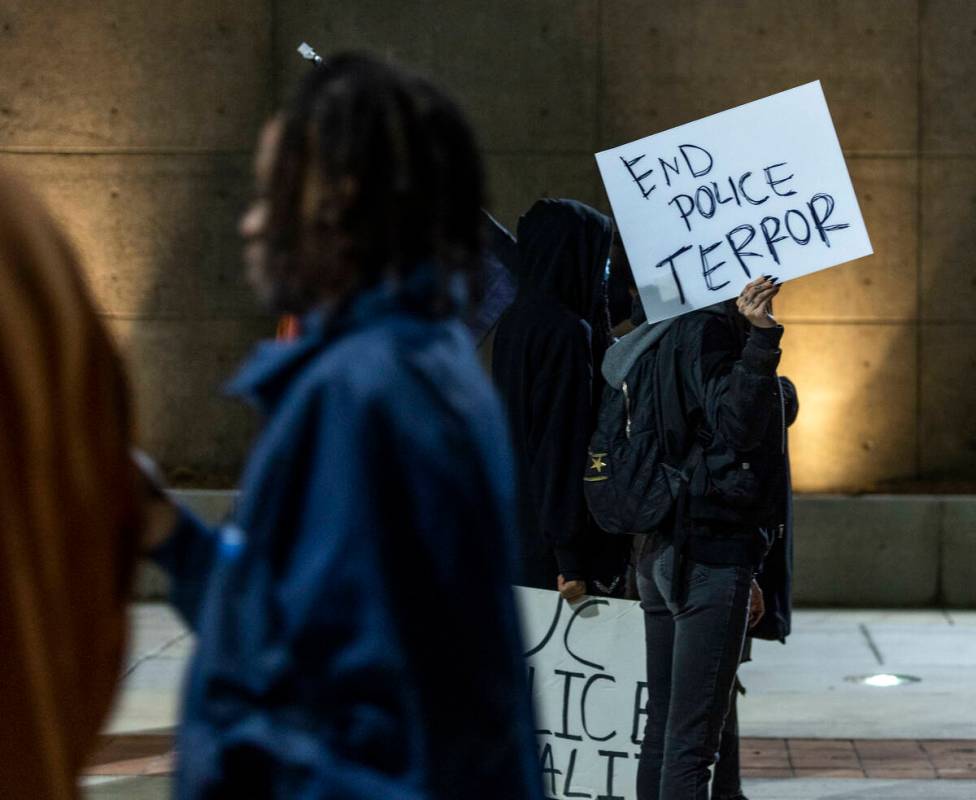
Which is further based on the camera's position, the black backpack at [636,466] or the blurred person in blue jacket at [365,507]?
the black backpack at [636,466]

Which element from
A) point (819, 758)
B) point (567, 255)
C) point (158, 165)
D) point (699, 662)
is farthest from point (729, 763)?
point (158, 165)

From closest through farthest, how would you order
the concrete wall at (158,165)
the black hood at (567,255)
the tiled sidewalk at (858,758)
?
1. the black hood at (567,255)
2. the tiled sidewalk at (858,758)
3. the concrete wall at (158,165)

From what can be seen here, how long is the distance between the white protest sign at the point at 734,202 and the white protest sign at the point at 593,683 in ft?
3.00

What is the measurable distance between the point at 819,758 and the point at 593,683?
5.12 feet

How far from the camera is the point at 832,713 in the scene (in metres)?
6.58

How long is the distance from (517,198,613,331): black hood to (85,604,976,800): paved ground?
173 centimetres

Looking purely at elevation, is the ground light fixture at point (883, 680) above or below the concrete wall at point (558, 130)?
below

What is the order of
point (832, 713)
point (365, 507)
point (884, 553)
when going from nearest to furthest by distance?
point (365, 507) → point (832, 713) → point (884, 553)

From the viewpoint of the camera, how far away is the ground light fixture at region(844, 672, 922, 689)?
23.3 ft

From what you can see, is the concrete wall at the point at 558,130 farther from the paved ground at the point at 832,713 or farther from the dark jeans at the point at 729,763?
the dark jeans at the point at 729,763

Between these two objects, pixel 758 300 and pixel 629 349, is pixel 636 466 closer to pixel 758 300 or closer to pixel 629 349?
pixel 629 349

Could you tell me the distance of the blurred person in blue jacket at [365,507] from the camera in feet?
5.00

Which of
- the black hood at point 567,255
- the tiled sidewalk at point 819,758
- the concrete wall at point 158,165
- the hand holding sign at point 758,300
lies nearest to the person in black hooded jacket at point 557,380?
the black hood at point 567,255

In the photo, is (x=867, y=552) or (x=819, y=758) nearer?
(x=819, y=758)
